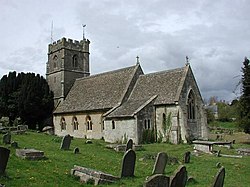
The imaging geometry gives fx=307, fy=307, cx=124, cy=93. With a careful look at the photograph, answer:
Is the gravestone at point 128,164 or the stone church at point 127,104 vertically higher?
the stone church at point 127,104

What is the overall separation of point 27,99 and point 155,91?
779 inches

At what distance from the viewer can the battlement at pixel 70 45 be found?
46.1m

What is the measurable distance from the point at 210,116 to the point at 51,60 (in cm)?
3706

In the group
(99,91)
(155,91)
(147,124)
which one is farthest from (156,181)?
(99,91)

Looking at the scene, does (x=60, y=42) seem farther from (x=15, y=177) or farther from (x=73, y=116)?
(x=15, y=177)

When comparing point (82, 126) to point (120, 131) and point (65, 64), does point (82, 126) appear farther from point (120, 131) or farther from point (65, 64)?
point (65, 64)

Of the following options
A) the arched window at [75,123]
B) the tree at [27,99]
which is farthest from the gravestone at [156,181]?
the tree at [27,99]

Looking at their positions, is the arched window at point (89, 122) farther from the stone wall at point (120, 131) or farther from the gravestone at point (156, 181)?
the gravestone at point (156, 181)

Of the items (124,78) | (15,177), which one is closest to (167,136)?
(124,78)

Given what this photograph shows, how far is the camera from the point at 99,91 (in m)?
39.0

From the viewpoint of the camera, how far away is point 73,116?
4019 centimetres

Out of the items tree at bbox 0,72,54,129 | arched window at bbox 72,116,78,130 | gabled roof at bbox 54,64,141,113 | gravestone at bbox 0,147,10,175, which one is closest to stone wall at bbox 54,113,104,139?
arched window at bbox 72,116,78,130

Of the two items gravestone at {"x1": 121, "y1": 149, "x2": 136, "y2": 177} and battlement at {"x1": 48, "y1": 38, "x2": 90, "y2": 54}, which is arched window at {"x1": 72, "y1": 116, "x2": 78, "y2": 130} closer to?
battlement at {"x1": 48, "y1": 38, "x2": 90, "y2": 54}

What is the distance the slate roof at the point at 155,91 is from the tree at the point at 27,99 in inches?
627
